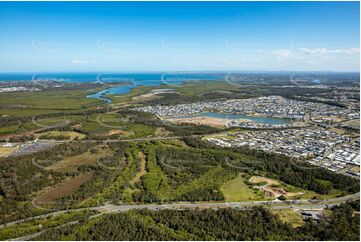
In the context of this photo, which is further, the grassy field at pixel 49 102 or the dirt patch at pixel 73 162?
the grassy field at pixel 49 102

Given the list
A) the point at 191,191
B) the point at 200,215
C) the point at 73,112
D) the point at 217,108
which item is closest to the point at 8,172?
the point at 191,191

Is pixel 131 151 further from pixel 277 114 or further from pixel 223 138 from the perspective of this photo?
pixel 277 114

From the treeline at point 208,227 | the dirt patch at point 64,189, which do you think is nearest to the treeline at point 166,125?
the dirt patch at point 64,189

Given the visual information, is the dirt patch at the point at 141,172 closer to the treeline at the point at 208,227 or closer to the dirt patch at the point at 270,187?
the treeline at the point at 208,227

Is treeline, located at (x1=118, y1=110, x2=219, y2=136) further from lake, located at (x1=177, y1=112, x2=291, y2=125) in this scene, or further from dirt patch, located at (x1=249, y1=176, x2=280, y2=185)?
dirt patch, located at (x1=249, y1=176, x2=280, y2=185)

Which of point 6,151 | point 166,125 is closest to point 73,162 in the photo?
point 6,151

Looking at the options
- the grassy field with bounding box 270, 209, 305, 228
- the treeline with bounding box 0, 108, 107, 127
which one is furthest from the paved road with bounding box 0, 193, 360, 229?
the treeline with bounding box 0, 108, 107, 127
